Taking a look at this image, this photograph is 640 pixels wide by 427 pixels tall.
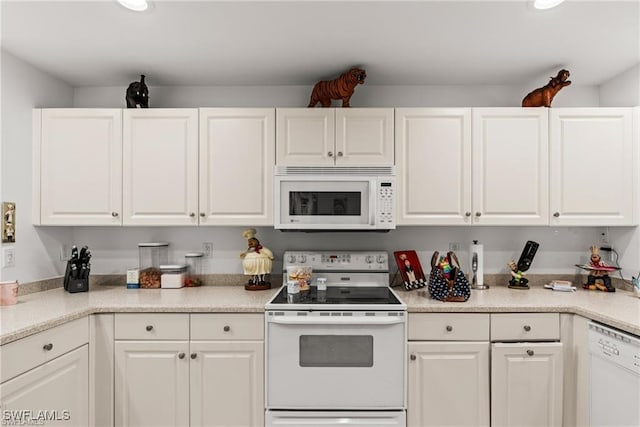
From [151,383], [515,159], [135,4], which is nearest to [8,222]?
[151,383]

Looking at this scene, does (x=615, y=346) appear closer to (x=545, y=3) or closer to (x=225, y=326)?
(x=545, y=3)

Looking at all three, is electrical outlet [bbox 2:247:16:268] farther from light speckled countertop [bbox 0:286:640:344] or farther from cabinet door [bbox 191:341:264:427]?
cabinet door [bbox 191:341:264:427]

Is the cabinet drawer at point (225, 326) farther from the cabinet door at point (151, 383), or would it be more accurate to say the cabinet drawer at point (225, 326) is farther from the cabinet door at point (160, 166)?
the cabinet door at point (160, 166)

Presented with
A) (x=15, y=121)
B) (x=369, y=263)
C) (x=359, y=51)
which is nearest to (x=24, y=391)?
(x=15, y=121)

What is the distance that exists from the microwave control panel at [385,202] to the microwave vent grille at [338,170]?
0.07m

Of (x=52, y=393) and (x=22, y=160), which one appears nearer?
(x=52, y=393)

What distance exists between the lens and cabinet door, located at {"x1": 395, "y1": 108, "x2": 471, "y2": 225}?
8.05ft

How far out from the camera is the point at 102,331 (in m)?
2.08

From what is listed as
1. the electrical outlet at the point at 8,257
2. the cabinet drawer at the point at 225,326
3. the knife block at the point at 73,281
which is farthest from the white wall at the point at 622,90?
the electrical outlet at the point at 8,257

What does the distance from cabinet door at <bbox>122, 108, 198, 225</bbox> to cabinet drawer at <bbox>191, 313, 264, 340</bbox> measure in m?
0.68

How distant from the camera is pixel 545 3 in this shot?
5.58ft

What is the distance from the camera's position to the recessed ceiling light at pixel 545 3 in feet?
5.53

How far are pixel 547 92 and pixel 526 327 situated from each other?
58.3 inches

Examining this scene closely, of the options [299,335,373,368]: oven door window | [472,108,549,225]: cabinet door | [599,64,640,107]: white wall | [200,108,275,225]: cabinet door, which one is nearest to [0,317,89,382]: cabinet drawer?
[200,108,275,225]: cabinet door
